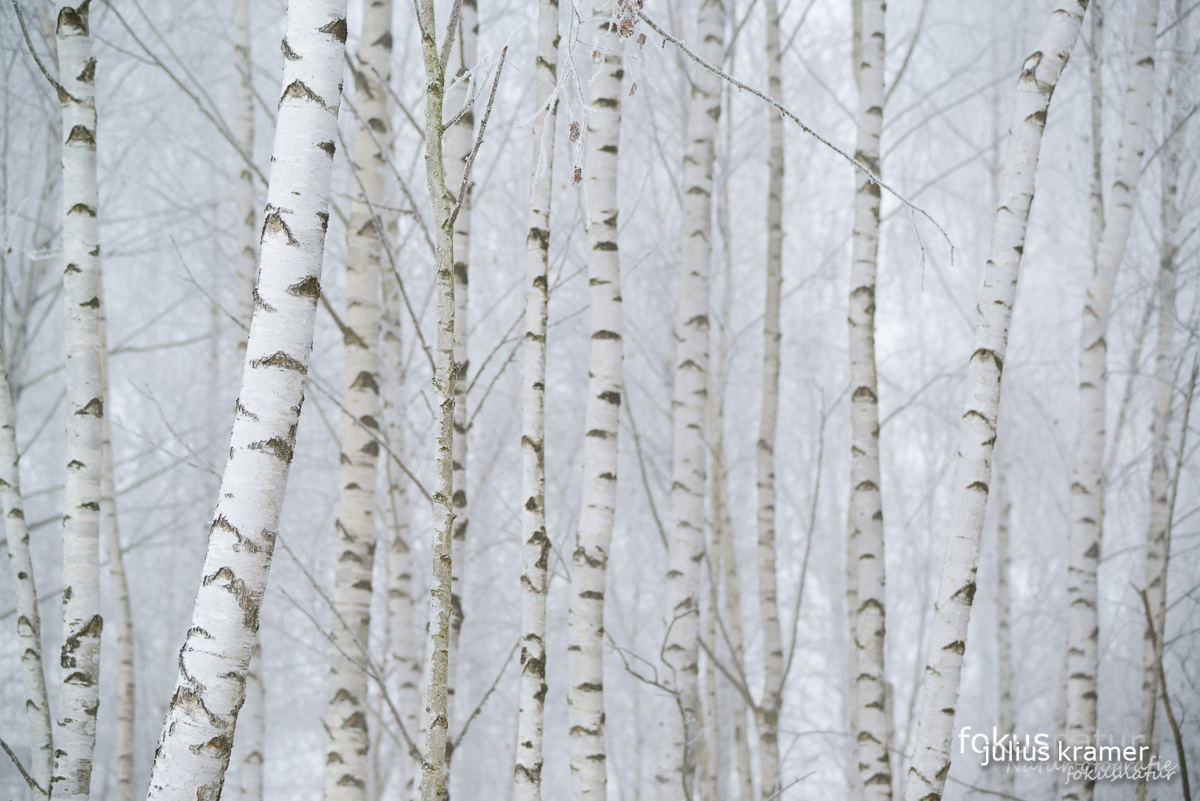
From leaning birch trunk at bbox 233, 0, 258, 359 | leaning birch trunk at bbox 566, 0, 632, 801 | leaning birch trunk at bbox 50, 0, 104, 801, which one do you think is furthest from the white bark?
leaning birch trunk at bbox 50, 0, 104, 801

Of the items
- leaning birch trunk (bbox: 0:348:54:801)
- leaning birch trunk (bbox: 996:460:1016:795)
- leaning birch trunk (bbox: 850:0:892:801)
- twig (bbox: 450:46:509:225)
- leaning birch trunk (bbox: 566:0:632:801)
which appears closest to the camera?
twig (bbox: 450:46:509:225)

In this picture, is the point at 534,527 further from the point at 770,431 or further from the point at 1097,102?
the point at 1097,102

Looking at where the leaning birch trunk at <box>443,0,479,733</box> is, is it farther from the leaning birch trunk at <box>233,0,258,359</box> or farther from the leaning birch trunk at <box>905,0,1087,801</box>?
the leaning birch trunk at <box>233,0,258,359</box>

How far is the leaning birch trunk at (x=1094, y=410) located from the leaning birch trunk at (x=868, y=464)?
984mm

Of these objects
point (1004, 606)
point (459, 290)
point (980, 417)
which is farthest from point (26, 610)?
point (1004, 606)

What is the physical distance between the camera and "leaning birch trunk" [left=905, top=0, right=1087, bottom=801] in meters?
2.38

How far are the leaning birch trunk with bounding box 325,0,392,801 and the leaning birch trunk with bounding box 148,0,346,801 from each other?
1.30 metres

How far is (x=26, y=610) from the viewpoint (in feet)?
9.45

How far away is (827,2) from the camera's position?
6.40 m

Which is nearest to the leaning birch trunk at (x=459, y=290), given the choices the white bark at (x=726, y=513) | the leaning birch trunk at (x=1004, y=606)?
the white bark at (x=726, y=513)

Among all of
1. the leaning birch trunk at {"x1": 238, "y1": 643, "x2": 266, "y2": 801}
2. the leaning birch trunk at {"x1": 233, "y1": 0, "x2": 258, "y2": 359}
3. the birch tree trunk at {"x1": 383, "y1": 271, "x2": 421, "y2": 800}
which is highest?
the leaning birch trunk at {"x1": 233, "y1": 0, "x2": 258, "y2": 359}

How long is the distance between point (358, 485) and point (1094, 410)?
320cm

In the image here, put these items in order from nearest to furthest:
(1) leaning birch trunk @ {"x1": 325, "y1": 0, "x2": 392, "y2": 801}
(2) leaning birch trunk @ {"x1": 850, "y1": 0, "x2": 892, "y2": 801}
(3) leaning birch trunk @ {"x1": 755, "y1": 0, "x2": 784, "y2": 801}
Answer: (1) leaning birch trunk @ {"x1": 325, "y1": 0, "x2": 392, "y2": 801} → (2) leaning birch trunk @ {"x1": 850, "y1": 0, "x2": 892, "y2": 801} → (3) leaning birch trunk @ {"x1": 755, "y1": 0, "x2": 784, "y2": 801}

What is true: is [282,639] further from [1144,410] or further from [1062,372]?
[1144,410]
